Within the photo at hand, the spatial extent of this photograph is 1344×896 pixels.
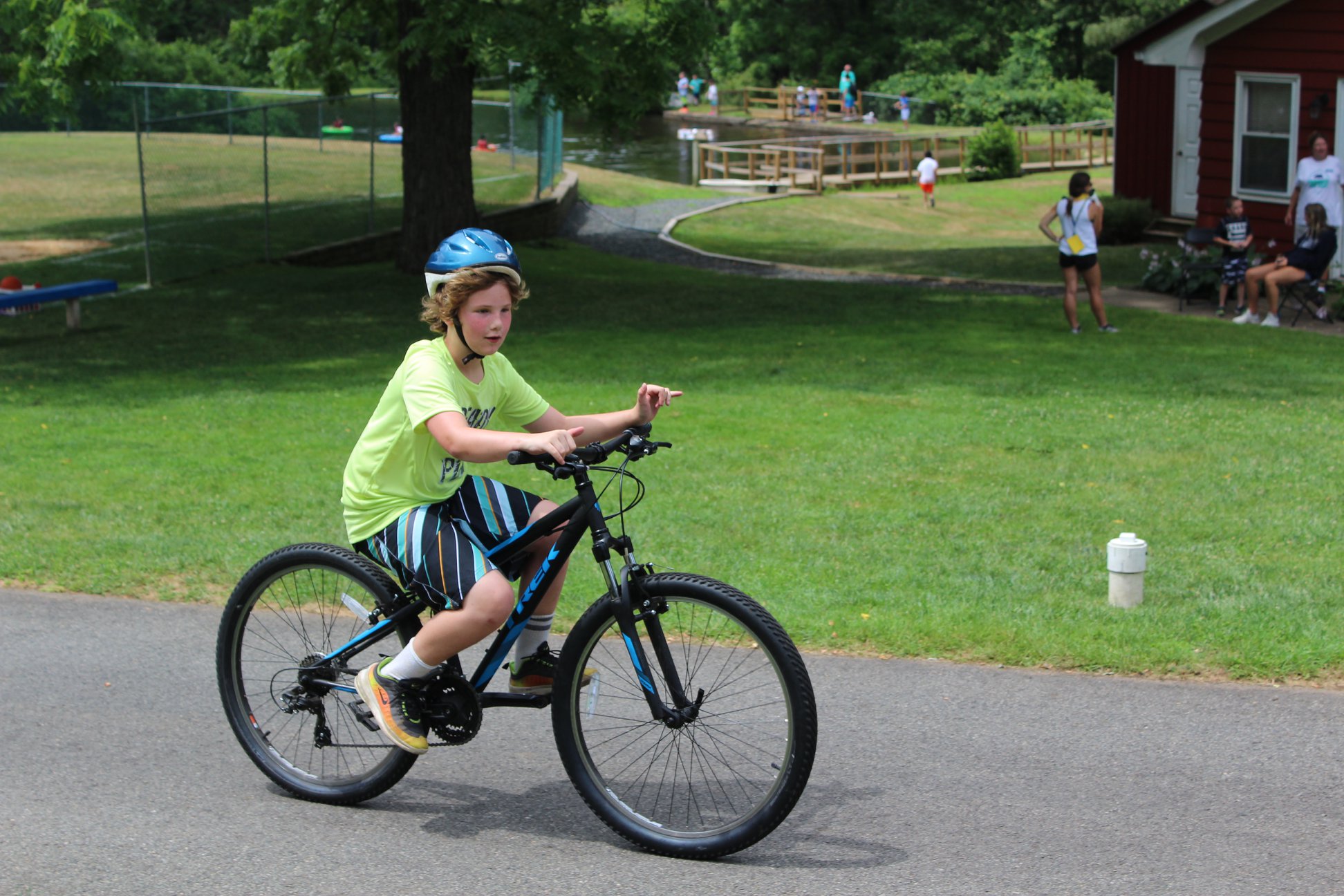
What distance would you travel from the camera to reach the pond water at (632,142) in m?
33.2

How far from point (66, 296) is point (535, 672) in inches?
531

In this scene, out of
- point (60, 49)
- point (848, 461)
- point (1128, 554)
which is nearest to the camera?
point (1128, 554)

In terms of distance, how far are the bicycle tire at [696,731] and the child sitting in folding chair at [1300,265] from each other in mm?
14314

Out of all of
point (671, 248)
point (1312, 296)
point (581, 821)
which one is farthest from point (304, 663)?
point (671, 248)

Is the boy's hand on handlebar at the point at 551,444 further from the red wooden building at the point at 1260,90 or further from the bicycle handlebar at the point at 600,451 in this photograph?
the red wooden building at the point at 1260,90

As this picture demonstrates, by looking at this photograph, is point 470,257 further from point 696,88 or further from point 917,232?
point 696,88

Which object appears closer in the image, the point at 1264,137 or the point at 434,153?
the point at 434,153

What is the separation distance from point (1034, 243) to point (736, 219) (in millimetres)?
7480

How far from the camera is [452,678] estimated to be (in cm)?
441

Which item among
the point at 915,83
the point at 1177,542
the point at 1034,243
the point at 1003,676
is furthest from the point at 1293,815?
the point at 915,83

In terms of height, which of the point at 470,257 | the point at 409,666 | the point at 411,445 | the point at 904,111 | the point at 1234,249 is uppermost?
the point at 904,111

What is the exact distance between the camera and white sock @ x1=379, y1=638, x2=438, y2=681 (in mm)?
4305

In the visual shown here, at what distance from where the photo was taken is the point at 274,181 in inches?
1025

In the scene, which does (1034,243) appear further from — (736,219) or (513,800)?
(513,800)
